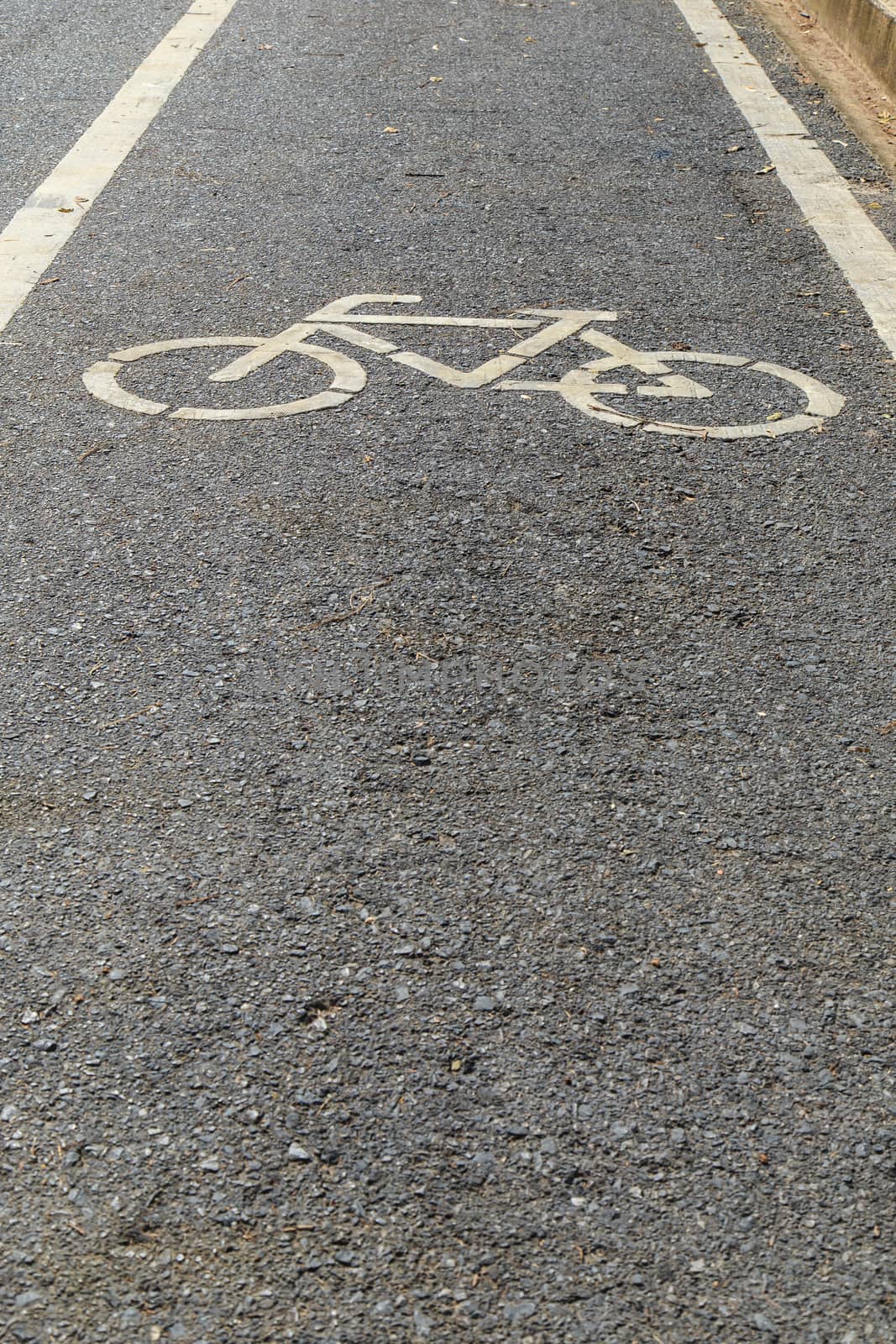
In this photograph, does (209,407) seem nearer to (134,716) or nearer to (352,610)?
(352,610)

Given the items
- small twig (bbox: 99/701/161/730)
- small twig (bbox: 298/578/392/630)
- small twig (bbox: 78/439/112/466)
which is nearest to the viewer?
small twig (bbox: 99/701/161/730)

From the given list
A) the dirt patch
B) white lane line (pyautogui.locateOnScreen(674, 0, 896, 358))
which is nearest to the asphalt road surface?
white lane line (pyautogui.locateOnScreen(674, 0, 896, 358))

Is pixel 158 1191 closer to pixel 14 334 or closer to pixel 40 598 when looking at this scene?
pixel 40 598

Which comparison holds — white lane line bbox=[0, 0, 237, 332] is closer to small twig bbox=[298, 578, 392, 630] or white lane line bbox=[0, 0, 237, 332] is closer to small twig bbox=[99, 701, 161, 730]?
small twig bbox=[298, 578, 392, 630]

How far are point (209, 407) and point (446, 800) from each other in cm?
208

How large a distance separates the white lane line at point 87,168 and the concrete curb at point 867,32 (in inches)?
148

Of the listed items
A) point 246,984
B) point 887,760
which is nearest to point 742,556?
point 887,760

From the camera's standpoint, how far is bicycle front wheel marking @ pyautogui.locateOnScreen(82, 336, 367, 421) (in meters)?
4.57

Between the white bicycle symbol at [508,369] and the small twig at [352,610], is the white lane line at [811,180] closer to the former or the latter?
the white bicycle symbol at [508,369]

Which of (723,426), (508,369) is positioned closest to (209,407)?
(508,369)

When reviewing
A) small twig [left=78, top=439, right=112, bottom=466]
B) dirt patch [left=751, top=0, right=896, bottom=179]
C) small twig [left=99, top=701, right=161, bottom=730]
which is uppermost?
dirt patch [left=751, top=0, right=896, bottom=179]

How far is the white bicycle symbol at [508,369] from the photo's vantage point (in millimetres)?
4578

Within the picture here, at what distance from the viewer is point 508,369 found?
4.89 meters

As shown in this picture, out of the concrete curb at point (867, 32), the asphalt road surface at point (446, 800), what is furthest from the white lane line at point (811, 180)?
the concrete curb at point (867, 32)
